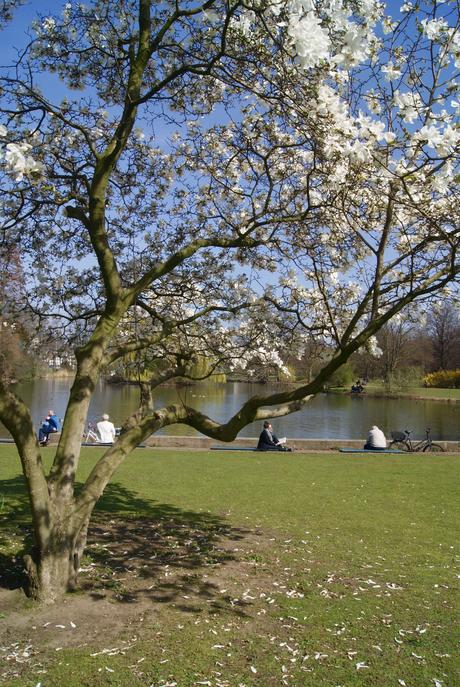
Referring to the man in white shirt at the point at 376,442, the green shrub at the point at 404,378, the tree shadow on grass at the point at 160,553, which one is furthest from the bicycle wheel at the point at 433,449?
the green shrub at the point at 404,378

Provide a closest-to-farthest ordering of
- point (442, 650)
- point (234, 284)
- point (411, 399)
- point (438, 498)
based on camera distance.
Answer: point (442, 650)
point (234, 284)
point (438, 498)
point (411, 399)

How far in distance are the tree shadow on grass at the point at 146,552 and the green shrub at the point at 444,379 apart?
5512 cm

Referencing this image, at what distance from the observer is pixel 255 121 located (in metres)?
6.58

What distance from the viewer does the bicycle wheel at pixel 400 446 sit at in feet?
57.5

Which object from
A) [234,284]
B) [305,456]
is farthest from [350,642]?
[305,456]

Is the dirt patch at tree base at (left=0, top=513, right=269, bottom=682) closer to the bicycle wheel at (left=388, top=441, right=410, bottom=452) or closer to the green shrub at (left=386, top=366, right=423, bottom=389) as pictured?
the bicycle wheel at (left=388, top=441, right=410, bottom=452)

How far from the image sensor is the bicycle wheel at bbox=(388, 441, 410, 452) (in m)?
17.5

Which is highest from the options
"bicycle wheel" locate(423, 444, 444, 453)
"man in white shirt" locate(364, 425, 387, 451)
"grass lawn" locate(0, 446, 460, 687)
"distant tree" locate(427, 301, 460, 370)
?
"distant tree" locate(427, 301, 460, 370)

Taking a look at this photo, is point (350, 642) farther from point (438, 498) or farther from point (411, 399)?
point (411, 399)

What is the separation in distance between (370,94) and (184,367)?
333cm

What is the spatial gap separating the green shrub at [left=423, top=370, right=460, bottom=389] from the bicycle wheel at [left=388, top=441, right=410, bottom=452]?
144 ft

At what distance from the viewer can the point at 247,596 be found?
543cm

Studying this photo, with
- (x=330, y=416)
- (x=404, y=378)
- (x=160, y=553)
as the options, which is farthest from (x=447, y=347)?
(x=160, y=553)

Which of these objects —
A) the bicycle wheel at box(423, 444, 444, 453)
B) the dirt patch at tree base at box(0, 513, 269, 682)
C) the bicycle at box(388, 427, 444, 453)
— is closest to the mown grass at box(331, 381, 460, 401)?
the bicycle at box(388, 427, 444, 453)
